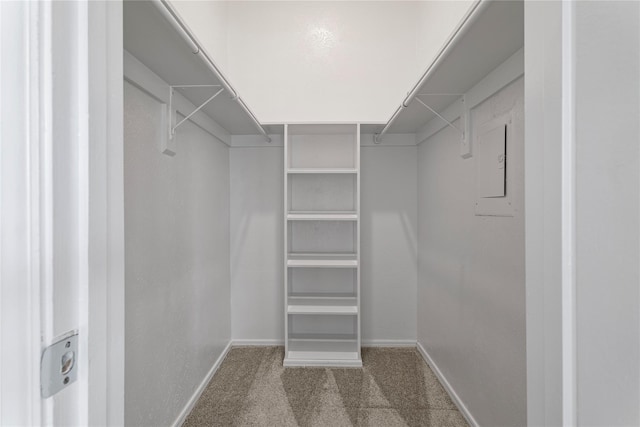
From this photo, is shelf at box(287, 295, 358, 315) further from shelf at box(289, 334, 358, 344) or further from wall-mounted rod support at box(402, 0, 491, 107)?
wall-mounted rod support at box(402, 0, 491, 107)

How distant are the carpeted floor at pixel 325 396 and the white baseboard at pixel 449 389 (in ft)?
0.11

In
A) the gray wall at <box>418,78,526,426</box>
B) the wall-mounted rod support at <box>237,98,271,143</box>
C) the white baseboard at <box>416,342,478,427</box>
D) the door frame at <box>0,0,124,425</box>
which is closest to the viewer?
the door frame at <box>0,0,124,425</box>

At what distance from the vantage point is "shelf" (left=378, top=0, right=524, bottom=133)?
0.96 meters

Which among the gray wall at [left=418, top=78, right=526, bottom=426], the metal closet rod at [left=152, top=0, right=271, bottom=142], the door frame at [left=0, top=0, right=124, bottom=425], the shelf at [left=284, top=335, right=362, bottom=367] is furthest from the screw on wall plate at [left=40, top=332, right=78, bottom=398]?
the shelf at [left=284, top=335, right=362, bottom=367]

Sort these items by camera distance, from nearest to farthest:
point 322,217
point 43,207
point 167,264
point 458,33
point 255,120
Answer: point 43,207 < point 458,33 < point 167,264 < point 255,120 < point 322,217


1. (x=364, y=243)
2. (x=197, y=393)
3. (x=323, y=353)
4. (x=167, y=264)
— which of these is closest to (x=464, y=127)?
(x=364, y=243)

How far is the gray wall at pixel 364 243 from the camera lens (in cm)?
266

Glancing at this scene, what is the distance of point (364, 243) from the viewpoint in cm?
267

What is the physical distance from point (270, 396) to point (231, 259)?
3.75 feet

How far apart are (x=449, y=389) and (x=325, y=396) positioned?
764mm

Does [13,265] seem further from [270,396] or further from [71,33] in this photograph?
[270,396]

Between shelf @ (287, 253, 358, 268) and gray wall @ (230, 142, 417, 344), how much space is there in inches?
10.4

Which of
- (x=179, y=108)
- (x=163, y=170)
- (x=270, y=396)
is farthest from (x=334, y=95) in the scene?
(x=270, y=396)

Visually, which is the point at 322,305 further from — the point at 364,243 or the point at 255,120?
the point at 255,120
